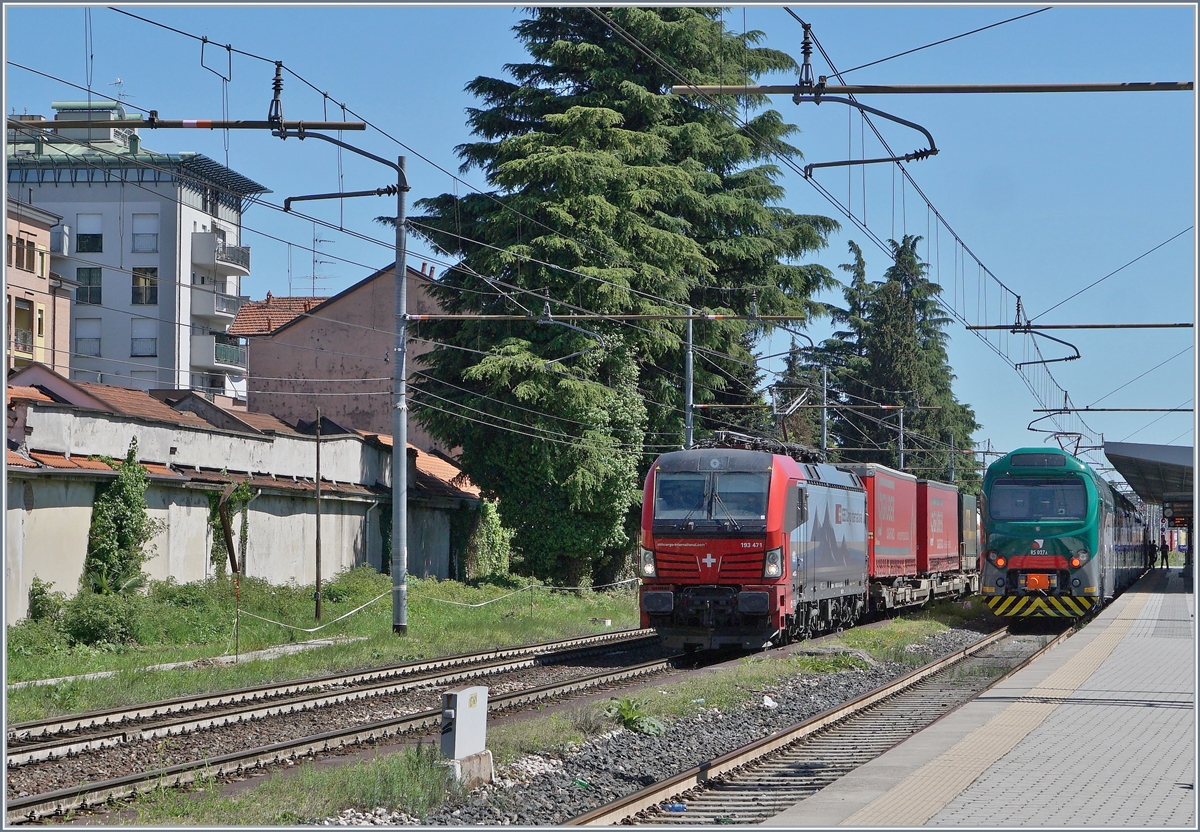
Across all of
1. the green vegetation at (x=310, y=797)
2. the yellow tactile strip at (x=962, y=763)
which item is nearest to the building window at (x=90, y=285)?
the yellow tactile strip at (x=962, y=763)

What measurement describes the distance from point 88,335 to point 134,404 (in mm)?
32697

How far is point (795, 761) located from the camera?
12797 mm

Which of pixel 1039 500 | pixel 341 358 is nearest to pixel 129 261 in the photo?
pixel 341 358

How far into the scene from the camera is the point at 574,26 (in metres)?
40.9

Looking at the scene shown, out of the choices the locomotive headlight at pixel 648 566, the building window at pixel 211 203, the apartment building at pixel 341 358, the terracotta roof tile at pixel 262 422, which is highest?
the building window at pixel 211 203

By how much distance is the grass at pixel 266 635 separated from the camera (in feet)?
55.6

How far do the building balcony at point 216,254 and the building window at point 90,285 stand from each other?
15.8ft

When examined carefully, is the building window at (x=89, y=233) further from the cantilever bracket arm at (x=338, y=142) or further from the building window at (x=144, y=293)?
the cantilever bracket arm at (x=338, y=142)

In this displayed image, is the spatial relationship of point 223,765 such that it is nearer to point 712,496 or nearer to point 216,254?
point 712,496

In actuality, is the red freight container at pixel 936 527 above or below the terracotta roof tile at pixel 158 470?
below

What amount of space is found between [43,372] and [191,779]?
25987mm

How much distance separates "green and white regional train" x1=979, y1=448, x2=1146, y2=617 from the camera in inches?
1070

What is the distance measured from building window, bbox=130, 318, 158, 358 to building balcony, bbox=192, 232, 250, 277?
4.07m

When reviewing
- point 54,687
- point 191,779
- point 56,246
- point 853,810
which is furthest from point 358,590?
point 56,246
